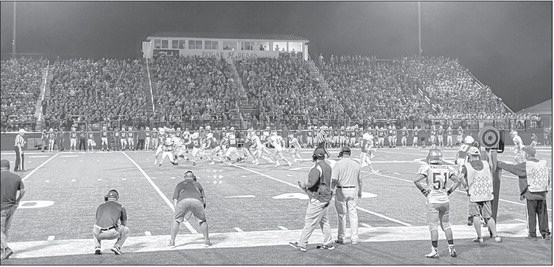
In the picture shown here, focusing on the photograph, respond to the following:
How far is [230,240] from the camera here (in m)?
9.85

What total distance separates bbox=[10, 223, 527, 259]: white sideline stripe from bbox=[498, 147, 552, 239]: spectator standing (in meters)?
0.36

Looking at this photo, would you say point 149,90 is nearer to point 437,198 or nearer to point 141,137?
point 141,137

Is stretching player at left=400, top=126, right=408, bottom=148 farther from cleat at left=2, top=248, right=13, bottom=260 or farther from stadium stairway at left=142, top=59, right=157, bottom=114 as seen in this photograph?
cleat at left=2, top=248, right=13, bottom=260

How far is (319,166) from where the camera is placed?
9.34 meters

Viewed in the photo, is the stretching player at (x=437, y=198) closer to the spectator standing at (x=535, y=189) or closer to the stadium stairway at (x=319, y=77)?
the spectator standing at (x=535, y=189)

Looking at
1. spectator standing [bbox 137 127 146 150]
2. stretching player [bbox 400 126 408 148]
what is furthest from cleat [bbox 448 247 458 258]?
stretching player [bbox 400 126 408 148]

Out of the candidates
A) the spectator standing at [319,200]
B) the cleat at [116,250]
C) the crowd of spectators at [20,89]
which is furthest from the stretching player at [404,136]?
the cleat at [116,250]

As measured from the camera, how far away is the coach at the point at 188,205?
932 centimetres

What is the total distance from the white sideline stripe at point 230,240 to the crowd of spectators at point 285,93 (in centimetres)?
3227

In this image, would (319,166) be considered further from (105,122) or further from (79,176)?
(105,122)

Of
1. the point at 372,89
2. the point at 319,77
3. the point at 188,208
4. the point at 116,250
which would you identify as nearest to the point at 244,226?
the point at 188,208

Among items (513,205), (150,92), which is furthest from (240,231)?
(150,92)

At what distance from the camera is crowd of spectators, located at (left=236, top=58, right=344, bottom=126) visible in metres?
44.8

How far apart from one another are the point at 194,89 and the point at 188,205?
123ft
